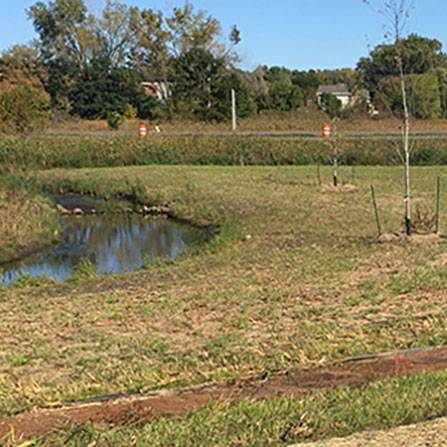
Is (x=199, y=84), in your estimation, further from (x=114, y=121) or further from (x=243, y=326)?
(x=243, y=326)

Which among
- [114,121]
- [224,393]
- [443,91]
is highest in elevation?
[443,91]

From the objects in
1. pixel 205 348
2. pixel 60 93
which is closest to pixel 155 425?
pixel 205 348

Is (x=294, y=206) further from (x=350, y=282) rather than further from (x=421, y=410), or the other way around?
(x=421, y=410)

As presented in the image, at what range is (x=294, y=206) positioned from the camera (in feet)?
68.6

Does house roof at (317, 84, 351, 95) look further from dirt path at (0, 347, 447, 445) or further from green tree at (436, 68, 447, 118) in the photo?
dirt path at (0, 347, 447, 445)

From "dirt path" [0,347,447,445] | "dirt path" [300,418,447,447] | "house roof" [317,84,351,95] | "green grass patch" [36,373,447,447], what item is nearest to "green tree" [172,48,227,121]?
"house roof" [317,84,351,95]

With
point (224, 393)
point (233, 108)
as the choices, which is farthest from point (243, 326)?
point (233, 108)

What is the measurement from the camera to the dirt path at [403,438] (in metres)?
5.04

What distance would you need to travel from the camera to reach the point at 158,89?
201 ft

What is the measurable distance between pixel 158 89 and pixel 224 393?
183 ft

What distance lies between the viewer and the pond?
16.5 m

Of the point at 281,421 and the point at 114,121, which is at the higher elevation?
the point at 114,121

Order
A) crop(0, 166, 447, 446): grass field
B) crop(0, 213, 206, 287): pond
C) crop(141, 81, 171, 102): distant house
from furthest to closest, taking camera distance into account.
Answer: crop(141, 81, 171, 102): distant house → crop(0, 213, 206, 287): pond → crop(0, 166, 447, 446): grass field

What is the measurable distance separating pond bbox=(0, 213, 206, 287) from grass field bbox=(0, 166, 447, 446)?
1512 mm
